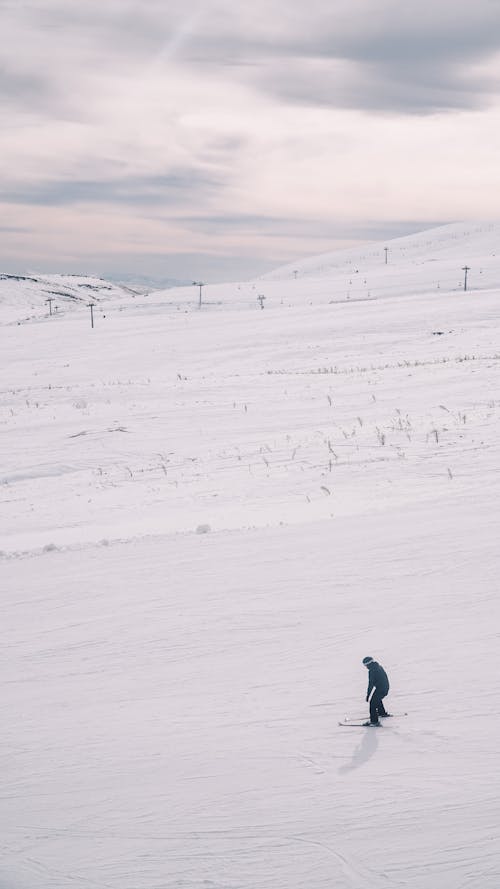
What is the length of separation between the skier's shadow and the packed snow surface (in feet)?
0.08

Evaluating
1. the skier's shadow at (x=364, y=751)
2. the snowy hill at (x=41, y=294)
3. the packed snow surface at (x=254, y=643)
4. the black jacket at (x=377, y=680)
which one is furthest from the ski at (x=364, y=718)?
the snowy hill at (x=41, y=294)

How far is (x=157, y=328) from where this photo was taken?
62.1 m

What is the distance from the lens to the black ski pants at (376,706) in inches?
314

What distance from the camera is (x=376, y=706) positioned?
8.08 meters

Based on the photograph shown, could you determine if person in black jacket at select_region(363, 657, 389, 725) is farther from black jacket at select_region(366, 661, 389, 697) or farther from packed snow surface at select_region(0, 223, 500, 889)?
packed snow surface at select_region(0, 223, 500, 889)

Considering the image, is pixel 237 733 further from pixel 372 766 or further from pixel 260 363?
pixel 260 363

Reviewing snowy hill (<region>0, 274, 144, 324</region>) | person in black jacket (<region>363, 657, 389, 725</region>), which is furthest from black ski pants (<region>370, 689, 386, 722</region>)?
snowy hill (<region>0, 274, 144, 324</region>)

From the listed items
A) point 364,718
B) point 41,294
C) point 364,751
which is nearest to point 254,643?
point 364,718

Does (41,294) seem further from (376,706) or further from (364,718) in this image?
(376,706)

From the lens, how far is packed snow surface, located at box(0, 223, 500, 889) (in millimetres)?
6602

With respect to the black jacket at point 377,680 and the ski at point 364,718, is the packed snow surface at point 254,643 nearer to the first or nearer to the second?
the ski at point 364,718

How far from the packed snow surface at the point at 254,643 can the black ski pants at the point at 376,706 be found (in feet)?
0.52

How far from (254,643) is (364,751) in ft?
9.23

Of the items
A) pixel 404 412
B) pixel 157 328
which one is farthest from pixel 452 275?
pixel 404 412
